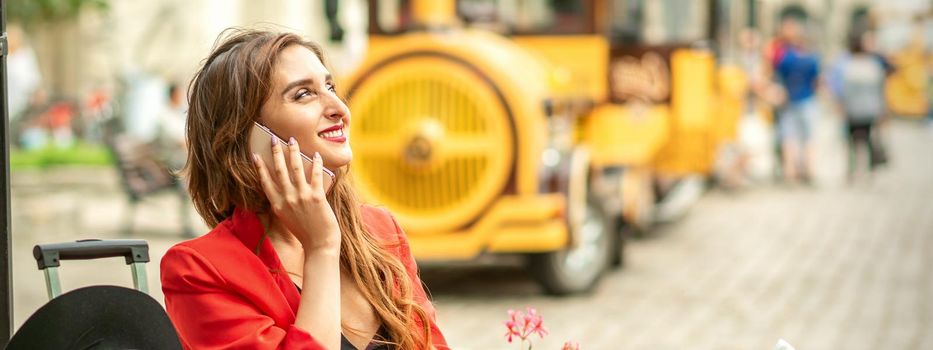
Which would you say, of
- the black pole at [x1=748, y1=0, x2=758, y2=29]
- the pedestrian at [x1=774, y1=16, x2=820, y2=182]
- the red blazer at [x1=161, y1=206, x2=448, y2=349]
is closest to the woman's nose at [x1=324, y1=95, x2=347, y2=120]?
the red blazer at [x1=161, y1=206, x2=448, y2=349]

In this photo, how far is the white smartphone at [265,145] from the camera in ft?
8.61

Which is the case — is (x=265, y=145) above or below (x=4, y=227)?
above

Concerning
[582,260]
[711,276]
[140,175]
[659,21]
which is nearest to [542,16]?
[582,260]

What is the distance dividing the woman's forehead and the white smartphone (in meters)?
0.09

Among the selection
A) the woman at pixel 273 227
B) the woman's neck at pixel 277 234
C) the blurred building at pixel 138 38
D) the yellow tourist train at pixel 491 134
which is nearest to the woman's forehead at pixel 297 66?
the woman at pixel 273 227

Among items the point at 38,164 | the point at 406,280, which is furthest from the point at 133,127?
the point at 406,280

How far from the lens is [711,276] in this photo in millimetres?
10352

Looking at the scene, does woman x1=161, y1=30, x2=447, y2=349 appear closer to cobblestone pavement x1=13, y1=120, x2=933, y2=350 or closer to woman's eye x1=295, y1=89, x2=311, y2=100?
woman's eye x1=295, y1=89, x2=311, y2=100

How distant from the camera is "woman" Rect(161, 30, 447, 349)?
2582mm

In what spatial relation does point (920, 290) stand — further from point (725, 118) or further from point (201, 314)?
point (201, 314)

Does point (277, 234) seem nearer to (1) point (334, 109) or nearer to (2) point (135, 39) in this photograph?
(1) point (334, 109)

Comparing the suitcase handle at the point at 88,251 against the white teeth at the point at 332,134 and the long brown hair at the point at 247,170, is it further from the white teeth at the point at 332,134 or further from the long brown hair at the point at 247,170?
the white teeth at the point at 332,134

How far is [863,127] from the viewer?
1784 centimetres

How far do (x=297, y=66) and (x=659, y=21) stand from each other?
10244 mm
